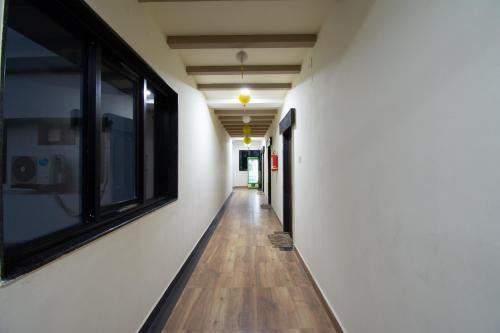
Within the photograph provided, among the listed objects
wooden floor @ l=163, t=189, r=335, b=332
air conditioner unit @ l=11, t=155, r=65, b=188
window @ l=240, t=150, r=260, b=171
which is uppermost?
window @ l=240, t=150, r=260, b=171

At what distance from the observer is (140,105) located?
186 cm

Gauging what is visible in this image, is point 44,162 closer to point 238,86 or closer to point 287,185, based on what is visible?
point 238,86

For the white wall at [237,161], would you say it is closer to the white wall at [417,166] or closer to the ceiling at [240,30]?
the ceiling at [240,30]

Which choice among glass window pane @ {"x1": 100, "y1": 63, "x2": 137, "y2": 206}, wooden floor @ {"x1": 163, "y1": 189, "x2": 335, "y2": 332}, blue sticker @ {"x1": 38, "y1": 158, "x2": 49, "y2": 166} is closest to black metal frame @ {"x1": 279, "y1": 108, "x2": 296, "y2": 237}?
wooden floor @ {"x1": 163, "y1": 189, "x2": 335, "y2": 332}

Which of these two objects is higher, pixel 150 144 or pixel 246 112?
pixel 246 112

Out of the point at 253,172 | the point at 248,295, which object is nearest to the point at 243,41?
the point at 248,295

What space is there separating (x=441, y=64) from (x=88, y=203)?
5.97 ft

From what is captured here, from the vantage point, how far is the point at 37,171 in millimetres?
976

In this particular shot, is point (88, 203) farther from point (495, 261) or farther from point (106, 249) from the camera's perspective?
point (495, 261)

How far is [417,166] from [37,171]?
1.71 m

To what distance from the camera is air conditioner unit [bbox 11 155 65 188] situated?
0.87 metres

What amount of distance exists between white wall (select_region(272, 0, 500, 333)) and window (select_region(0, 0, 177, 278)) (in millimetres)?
1560

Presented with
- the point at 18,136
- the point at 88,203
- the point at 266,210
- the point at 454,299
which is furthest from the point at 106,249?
the point at 266,210

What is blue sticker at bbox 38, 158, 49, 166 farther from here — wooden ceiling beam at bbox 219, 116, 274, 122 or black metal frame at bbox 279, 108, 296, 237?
wooden ceiling beam at bbox 219, 116, 274, 122
